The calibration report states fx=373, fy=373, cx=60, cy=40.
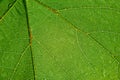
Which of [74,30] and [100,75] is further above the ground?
[74,30]

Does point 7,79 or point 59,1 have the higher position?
point 59,1

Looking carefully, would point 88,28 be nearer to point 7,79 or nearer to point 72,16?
point 72,16

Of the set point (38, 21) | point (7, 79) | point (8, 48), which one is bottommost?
point (7, 79)

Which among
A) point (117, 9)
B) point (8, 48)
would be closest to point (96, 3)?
point (117, 9)

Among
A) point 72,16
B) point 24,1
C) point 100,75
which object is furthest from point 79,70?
point 24,1

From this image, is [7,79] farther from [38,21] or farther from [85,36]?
[85,36]
